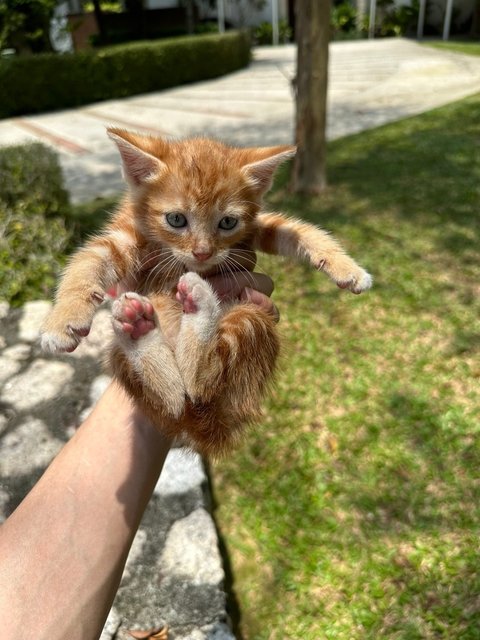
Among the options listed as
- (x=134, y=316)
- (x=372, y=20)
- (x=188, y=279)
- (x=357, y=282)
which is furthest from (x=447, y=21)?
(x=134, y=316)

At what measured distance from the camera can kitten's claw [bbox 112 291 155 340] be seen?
189 cm

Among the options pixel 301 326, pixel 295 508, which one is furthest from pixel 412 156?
pixel 295 508

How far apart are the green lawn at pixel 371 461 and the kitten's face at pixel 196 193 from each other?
2.51ft

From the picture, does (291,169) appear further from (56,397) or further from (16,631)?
(16,631)

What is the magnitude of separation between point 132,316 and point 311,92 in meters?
5.81

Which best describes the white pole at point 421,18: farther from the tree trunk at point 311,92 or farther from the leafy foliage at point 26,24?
the tree trunk at point 311,92

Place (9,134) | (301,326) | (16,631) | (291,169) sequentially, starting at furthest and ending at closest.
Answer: (9,134), (291,169), (301,326), (16,631)

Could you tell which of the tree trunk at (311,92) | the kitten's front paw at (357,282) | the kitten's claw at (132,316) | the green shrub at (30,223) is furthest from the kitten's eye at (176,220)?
the tree trunk at (311,92)

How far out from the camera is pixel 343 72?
62.0 ft

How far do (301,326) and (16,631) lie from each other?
3606mm

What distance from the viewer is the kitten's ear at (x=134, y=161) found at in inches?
84.9

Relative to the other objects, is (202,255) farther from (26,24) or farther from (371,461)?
(26,24)

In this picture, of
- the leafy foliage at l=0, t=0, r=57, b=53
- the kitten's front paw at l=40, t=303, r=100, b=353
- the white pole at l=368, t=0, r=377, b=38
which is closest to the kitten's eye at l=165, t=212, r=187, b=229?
the kitten's front paw at l=40, t=303, r=100, b=353

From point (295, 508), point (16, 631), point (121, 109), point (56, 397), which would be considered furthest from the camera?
point (121, 109)
